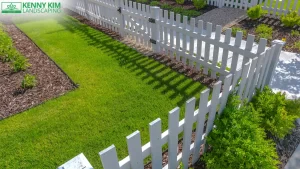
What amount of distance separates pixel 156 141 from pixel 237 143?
99 centimetres

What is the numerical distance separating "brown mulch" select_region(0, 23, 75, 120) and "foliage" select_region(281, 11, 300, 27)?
6.89 m

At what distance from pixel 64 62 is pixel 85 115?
2448 mm

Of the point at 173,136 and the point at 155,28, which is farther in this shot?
the point at 155,28

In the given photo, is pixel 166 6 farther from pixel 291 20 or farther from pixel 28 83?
pixel 28 83

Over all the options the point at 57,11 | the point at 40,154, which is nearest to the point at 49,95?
the point at 40,154

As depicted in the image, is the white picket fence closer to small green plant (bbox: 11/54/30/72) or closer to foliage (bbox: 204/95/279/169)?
foliage (bbox: 204/95/279/169)

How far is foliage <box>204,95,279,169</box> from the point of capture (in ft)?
8.09

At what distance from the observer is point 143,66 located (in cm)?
553

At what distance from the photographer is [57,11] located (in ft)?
34.9

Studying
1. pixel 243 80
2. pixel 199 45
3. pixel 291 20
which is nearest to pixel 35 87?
pixel 199 45

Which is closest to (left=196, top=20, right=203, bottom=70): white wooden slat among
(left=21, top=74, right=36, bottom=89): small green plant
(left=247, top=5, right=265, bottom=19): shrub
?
(left=21, top=74, right=36, bottom=89): small green plant

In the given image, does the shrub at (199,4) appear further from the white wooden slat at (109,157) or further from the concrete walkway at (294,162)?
the white wooden slat at (109,157)

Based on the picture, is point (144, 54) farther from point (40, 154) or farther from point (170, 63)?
point (40, 154)

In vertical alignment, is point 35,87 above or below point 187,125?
below
